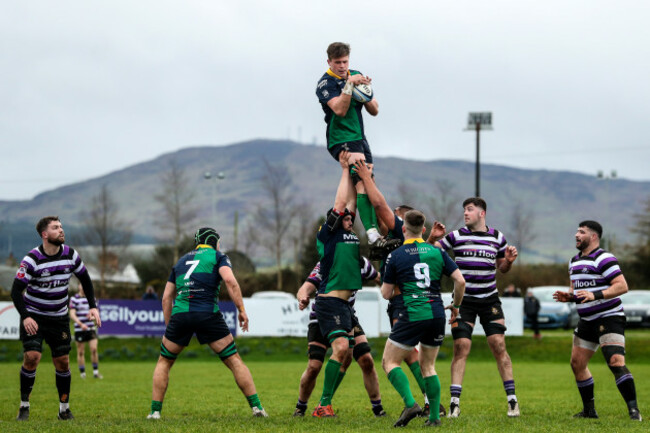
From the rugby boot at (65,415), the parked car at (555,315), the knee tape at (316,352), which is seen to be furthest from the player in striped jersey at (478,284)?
the parked car at (555,315)

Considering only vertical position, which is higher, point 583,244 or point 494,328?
point 583,244

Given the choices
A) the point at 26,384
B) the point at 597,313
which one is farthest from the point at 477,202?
the point at 26,384

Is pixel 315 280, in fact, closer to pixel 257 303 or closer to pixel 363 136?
pixel 363 136

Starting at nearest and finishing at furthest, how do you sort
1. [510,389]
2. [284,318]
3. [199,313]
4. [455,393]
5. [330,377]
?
[199,313]
[330,377]
[455,393]
[510,389]
[284,318]

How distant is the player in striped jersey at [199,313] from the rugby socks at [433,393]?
7.12ft

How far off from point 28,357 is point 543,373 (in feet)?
50.0

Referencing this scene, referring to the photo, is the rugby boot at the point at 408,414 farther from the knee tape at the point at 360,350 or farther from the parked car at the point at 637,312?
the parked car at the point at 637,312

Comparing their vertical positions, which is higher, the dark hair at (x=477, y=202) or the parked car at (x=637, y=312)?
the dark hair at (x=477, y=202)

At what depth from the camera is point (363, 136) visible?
10.8m

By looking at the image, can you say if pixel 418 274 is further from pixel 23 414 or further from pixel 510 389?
pixel 23 414

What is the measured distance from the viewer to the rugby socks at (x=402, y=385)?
9.36 m

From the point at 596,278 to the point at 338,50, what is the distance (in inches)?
165

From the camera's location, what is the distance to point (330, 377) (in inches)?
420

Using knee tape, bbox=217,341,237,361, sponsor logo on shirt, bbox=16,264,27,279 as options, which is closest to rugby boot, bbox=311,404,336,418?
knee tape, bbox=217,341,237,361
